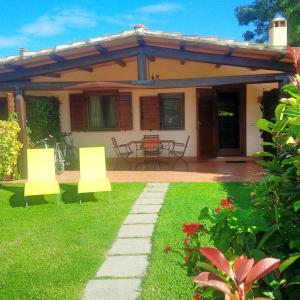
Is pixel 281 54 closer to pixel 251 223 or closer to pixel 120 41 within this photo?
pixel 120 41

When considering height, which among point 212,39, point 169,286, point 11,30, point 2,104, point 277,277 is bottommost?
point 169,286

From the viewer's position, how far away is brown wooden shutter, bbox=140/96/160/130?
473 inches

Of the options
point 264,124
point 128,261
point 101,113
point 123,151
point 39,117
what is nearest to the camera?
point 264,124

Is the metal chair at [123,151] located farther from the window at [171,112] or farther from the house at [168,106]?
the window at [171,112]

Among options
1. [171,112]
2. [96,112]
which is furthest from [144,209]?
[96,112]

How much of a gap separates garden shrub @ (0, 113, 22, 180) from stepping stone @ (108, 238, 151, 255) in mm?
4815

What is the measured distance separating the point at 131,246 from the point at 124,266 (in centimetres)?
61

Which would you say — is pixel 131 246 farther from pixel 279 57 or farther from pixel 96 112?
pixel 96 112

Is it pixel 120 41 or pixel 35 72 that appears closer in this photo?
pixel 120 41

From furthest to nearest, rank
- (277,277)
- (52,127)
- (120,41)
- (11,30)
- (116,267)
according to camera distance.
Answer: (11,30) < (52,127) < (120,41) < (116,267) < (277,277)

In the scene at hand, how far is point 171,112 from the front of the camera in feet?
39.9

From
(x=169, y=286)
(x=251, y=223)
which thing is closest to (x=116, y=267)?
(x=169, y=286)

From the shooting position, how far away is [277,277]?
4.26 ft

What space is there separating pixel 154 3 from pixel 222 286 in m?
19.5
